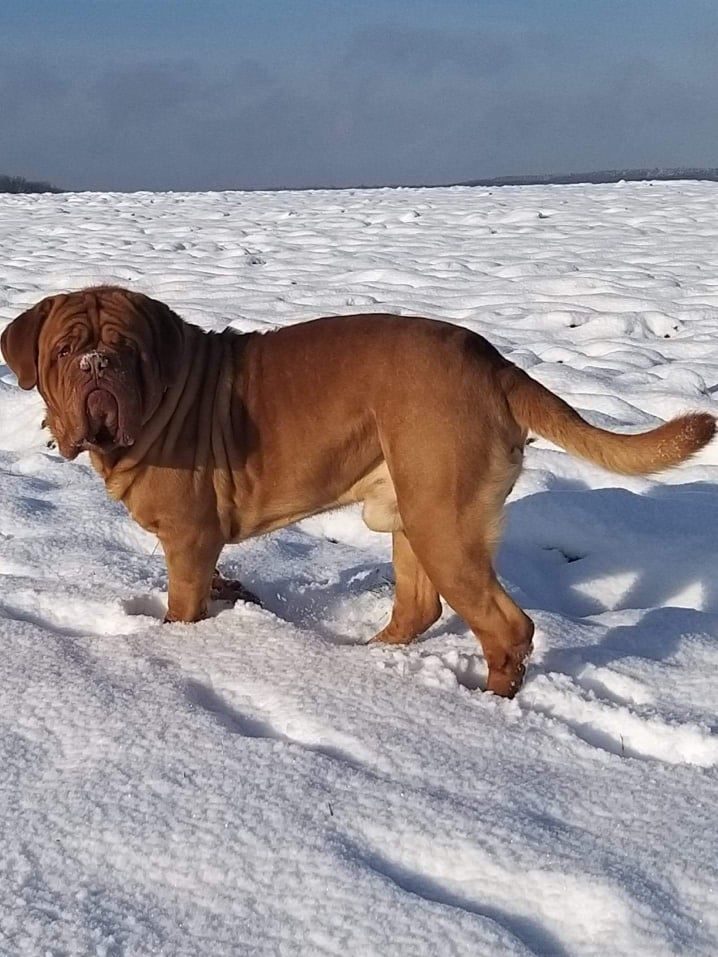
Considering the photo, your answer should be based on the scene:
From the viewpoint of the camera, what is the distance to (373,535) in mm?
4004

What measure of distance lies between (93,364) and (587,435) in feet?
4.55

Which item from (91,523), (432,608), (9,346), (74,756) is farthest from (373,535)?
(74,756)

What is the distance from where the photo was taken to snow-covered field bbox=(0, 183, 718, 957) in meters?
1.76

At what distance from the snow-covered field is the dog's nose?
784 mm

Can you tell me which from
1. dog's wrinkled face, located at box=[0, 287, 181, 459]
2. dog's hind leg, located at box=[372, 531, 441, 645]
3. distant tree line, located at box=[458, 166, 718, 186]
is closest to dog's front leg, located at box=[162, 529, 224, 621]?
dog's wrinkled face, located at box=[0, 287, 181, 459]

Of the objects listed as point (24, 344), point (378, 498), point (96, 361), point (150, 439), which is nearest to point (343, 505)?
point (378, 498)

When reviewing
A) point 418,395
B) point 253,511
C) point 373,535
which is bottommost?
point 373,535

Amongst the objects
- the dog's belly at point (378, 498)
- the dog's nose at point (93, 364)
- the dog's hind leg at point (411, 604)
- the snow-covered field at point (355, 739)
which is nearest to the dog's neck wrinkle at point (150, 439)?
the dog's nose at point (93, 364)

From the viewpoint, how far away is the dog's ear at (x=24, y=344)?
114 inches

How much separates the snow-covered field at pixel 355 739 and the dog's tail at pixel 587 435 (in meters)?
0.28

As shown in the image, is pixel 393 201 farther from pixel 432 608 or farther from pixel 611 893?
pixel 611 893

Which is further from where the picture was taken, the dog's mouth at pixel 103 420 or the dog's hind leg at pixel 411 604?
the dog's hind leg at pixel 411 604

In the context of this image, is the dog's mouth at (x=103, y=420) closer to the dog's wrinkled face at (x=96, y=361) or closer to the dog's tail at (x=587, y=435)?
the dog's wrinkled face at (x=96, y=361)

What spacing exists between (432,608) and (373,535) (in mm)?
854
